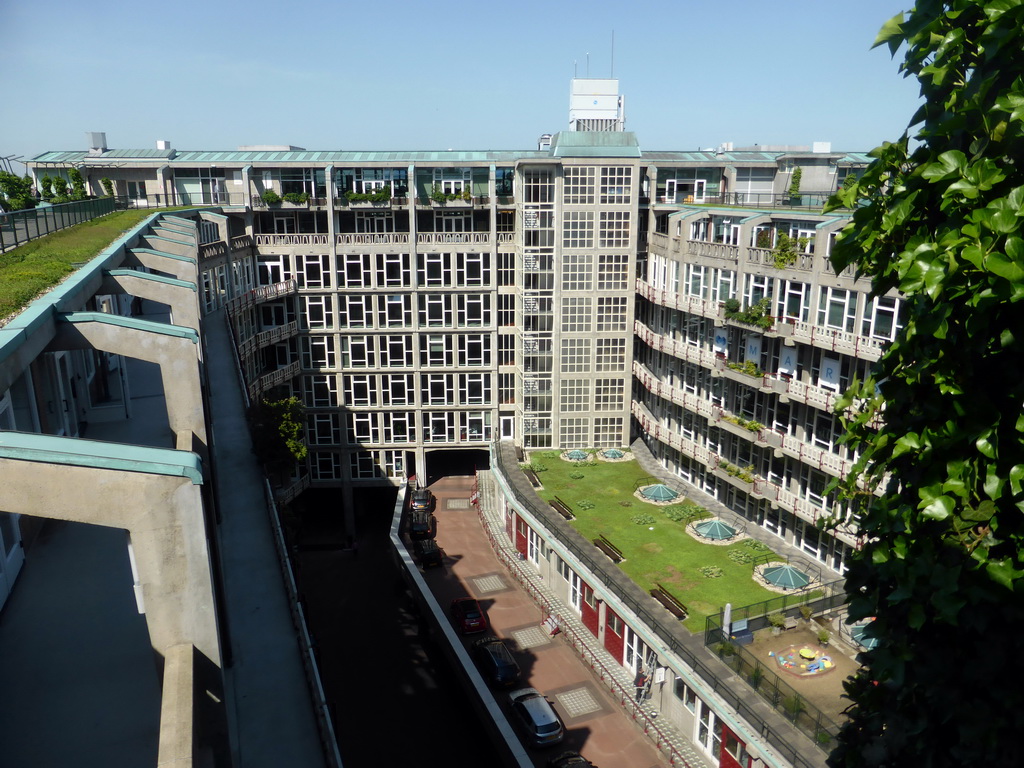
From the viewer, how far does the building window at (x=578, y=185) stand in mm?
46719

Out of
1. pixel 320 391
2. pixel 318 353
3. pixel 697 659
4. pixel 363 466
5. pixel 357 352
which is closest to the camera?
pixel 697 659

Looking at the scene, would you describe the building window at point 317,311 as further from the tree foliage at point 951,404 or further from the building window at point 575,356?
the tree foliage at point 951,404

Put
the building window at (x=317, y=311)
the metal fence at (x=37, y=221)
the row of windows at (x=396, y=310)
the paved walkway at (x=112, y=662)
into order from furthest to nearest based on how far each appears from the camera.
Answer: the row of windows at (x=396, y=310) → the building window at (x=317, y=311) → the metal fence at (x=37, y=221) → the paved walkway at (x=112, y=662)

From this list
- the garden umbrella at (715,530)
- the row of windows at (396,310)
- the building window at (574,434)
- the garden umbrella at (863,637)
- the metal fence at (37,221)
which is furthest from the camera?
the row of windows at (396,310)

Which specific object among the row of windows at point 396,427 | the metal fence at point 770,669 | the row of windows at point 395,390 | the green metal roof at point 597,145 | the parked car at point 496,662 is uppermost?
the green metal roof at point 597,145

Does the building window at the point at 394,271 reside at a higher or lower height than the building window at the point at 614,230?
lower

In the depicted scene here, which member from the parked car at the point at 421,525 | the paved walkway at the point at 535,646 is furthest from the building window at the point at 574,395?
the parked car at the point at 421,525

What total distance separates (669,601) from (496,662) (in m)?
8.89

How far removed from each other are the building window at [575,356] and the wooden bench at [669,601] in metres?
21.0

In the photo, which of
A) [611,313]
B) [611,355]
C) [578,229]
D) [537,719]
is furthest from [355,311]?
[537,719]

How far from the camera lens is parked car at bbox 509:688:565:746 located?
29.2 meters

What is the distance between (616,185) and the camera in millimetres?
46906

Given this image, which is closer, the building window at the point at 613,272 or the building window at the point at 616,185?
the building window at the point at 616,185

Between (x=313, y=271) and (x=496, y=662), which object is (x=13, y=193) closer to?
(x=313, y=271)
